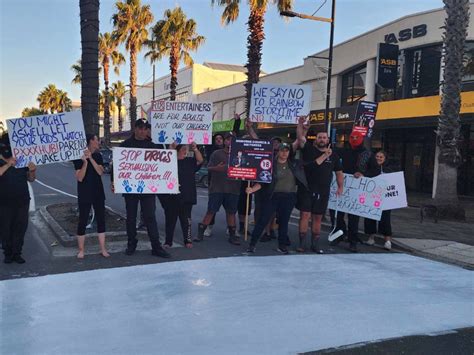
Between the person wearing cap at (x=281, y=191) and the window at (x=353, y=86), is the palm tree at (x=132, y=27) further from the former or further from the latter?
the person wearing cap at (x=281, y=191)

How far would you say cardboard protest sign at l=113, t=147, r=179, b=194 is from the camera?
6562 mm

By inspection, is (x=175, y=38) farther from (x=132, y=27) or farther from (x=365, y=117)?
(x=365, y=117)

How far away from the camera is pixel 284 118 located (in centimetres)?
863

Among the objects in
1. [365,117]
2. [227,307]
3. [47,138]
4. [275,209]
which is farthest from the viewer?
[365,117]

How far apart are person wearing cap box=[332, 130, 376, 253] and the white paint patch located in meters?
1.24

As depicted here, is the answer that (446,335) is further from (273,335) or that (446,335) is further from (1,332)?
(1,332)

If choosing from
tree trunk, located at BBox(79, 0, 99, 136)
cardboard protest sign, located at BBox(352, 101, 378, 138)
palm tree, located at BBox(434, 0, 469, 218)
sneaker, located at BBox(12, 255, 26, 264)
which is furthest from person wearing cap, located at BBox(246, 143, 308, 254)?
palm tree, located at BBox(434, 0, 469, 218)

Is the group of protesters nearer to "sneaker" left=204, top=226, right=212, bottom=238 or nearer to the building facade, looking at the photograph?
"sneaker" left=204, top=226, right=212, bottom=238

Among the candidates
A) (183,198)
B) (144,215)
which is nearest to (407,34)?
(183,198)

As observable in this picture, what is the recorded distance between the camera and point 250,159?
7332 mm

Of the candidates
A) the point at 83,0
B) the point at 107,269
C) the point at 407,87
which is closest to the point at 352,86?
the point at 407,87

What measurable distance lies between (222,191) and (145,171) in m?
1.56

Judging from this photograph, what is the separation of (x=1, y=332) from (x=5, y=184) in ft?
8.45

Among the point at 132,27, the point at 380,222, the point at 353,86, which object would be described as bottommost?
the point at 380,222
